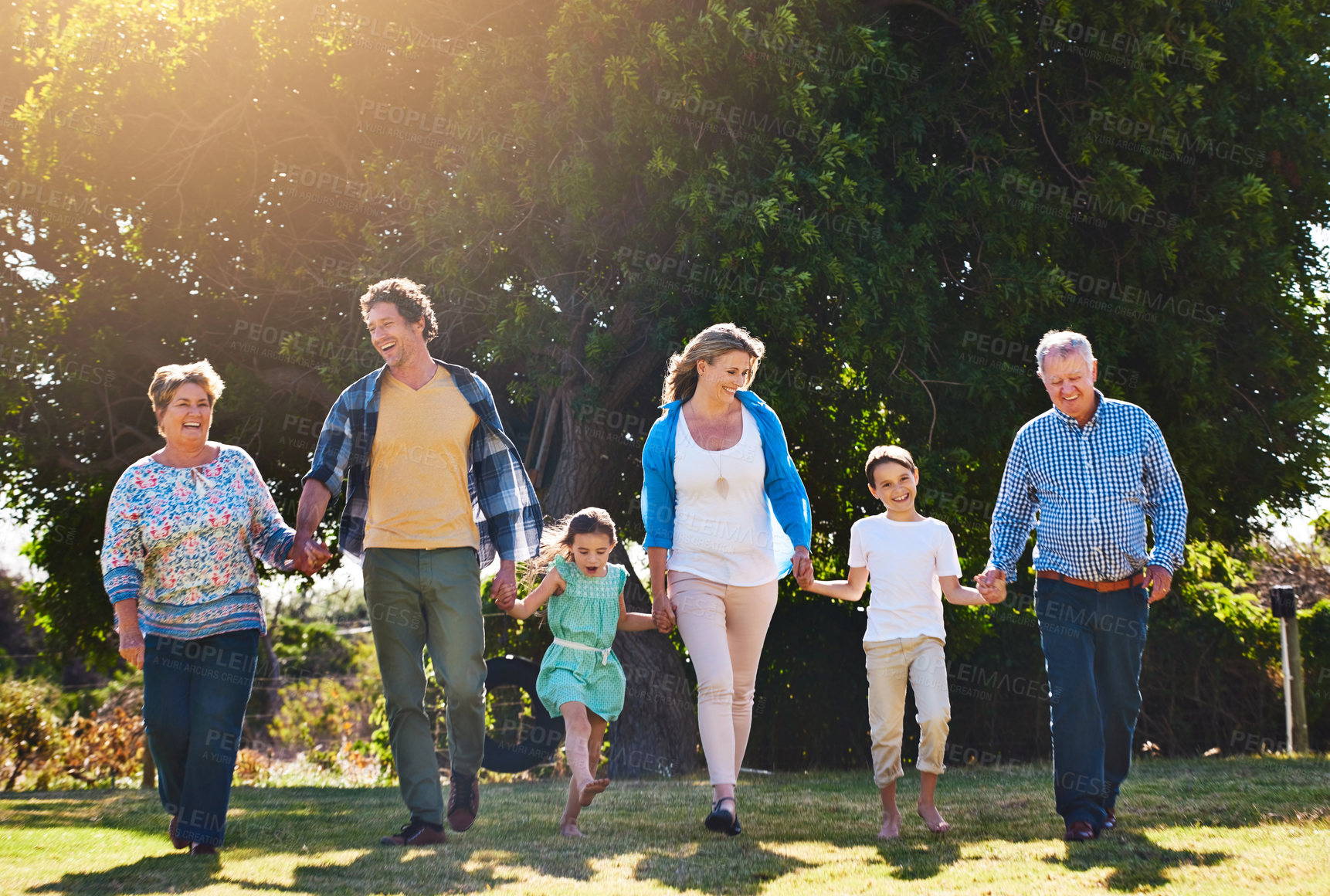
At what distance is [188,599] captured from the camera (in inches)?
184

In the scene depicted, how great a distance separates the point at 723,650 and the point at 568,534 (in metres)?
1.03

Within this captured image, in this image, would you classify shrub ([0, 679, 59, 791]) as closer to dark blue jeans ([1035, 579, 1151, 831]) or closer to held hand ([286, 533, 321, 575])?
held hand ([286, 533, 321, 575])

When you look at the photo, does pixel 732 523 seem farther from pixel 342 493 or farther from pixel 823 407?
pixel 342 493

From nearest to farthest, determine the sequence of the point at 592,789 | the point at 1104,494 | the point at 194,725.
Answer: the point at 194,725 < the point at 592,789 < the point at 1104,494

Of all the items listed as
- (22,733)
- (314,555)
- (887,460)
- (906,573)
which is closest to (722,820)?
(906,573)

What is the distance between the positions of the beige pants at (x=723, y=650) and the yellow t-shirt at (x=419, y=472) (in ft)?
3.40

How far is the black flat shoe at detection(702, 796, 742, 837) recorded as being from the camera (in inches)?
194

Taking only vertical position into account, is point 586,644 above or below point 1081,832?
above

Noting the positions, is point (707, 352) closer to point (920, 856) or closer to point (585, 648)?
point (585, 648)

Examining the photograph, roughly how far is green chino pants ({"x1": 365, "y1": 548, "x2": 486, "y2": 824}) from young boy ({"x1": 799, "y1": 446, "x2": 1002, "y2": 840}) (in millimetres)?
1580

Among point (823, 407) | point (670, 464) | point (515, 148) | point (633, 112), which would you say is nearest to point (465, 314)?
point (515, 148)

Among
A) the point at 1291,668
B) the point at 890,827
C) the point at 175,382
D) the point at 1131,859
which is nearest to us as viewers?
the point at 1131,859

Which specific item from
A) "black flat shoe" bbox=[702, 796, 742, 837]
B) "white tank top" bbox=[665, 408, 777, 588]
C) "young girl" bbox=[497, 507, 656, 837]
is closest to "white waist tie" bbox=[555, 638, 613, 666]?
"young girl" bbox=[497, 507, 656, 837]

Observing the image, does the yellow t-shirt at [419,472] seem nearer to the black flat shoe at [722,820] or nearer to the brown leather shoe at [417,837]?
the brown leather shoe at [417,837]
